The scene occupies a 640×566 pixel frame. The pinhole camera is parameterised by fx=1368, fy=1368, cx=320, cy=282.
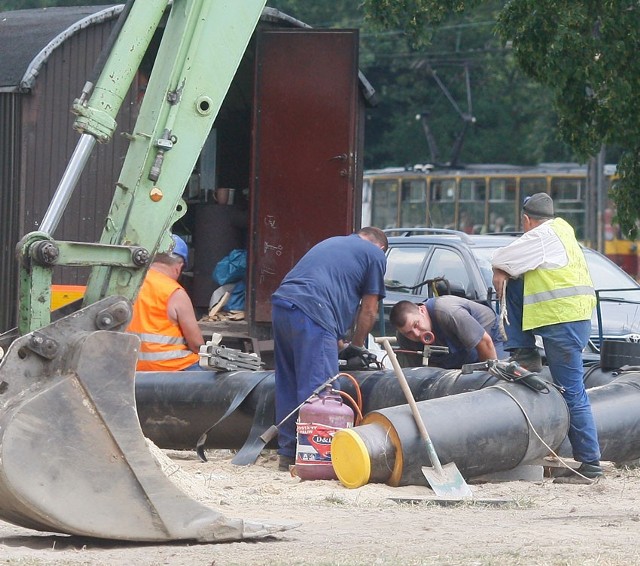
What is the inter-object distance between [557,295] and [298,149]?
13.8 feet

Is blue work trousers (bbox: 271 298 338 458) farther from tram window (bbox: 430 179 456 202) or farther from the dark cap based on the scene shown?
tram window (bbox: 430 179 456 202)

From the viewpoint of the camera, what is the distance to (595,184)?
92.8ft

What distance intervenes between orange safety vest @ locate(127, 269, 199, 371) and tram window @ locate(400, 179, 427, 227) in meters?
20.3

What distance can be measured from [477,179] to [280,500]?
22.7 meters

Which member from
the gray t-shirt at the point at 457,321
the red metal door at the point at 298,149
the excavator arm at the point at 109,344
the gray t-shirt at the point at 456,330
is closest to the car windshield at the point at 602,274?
the red metal door at the point at 298,149

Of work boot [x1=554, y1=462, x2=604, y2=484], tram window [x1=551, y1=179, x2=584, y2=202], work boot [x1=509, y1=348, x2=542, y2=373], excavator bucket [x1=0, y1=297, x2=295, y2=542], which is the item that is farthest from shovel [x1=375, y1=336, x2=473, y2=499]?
tram window [x1=551, y1=179, x2=584, y2=202]

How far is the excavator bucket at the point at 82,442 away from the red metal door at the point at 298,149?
255 inches

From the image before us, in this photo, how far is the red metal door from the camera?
12.4 metres

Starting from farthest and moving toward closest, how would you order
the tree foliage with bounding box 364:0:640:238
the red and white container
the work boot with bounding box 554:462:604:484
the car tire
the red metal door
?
1. the tree foliage with bounding box 364:0:640:238
2. the red metal door
3. the car tire
4. the work boot with bounding box 554:462:604:484
5. the red and white container

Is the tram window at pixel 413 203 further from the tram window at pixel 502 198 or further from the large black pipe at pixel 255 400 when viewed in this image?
the large black pipe at pixel 255 400

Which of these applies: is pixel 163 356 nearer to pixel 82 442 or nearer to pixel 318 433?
pixel 318 433

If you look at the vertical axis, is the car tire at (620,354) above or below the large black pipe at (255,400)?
above

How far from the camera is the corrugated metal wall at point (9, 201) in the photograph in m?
11.7

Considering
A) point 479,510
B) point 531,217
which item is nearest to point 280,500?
point 479,510
